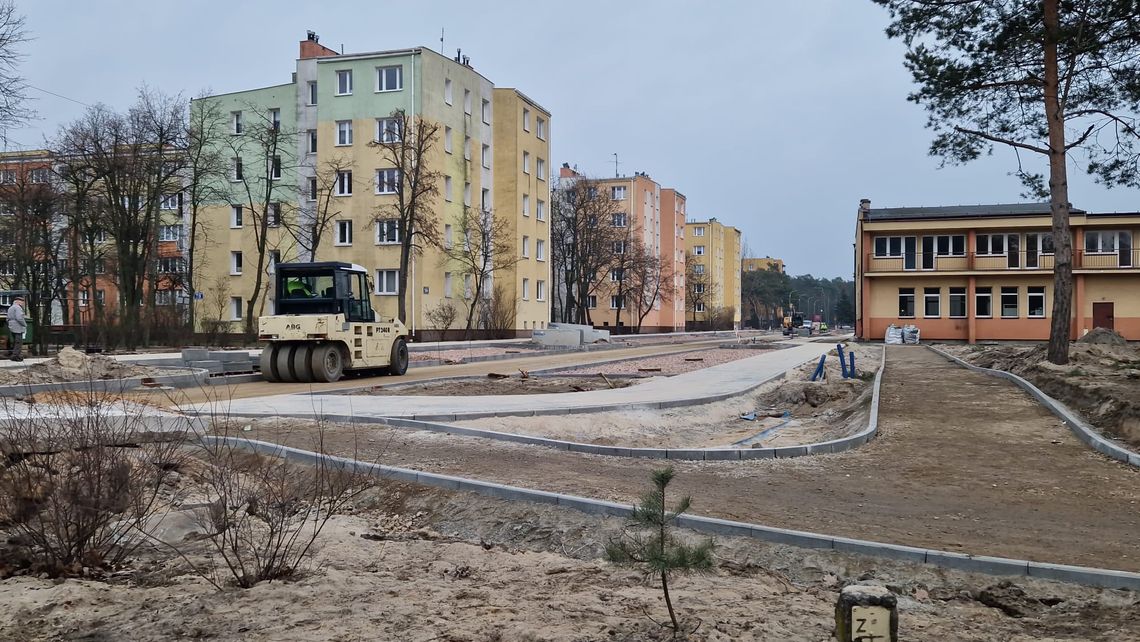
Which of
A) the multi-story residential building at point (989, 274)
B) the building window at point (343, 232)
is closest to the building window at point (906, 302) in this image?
the multi-story residential building at point (989, 274)

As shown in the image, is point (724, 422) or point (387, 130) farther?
point (387, 130)

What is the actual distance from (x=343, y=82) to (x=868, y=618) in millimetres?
47831

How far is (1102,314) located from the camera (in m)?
47.0

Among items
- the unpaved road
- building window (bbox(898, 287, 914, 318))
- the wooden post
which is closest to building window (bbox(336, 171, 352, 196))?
building window (bbox(898, 287, 914, 318))

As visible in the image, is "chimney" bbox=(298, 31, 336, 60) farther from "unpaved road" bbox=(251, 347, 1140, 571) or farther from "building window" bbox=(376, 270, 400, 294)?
"unpaved road" bbox=(251, 347, 1140, 571)

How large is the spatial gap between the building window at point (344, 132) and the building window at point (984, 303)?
3685 centimetres

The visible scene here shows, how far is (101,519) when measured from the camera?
219 inches

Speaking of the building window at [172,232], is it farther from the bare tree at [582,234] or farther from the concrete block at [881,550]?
the concrete block at [881,550]

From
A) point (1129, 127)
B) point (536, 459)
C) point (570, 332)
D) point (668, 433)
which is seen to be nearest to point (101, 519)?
point (536, 459)

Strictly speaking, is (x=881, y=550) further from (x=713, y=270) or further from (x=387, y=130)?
(x=713, y=270)

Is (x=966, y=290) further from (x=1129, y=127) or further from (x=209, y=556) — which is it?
(x=209, y=556)

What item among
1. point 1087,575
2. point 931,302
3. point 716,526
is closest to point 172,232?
point 931,302

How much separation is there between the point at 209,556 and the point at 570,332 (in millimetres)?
33943

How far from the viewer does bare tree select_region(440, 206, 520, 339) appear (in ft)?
157
